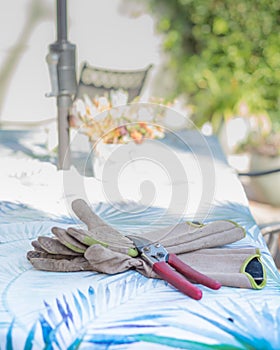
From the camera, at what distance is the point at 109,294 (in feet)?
4.27

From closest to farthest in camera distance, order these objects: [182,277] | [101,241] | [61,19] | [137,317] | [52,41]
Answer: [137,317], [182,277], [101,241], [61,19], [52,41]

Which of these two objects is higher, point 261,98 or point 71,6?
point 71,6

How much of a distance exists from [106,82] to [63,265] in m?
1.75

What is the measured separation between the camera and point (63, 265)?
4.58 feet

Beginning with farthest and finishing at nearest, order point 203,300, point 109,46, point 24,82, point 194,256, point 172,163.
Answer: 1. point 109,46
2. point 24,82
3. point 172,163
4. point 194,256
5. point 203,300

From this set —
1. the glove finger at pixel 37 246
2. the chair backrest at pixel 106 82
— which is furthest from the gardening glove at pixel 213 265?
the chair backrest at pixel 106 82

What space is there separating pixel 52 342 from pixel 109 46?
3.51m

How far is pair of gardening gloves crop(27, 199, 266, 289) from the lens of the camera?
1377 millimetres

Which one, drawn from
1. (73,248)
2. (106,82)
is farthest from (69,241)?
(106,82)

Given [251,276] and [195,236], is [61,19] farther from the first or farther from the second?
[251,276]

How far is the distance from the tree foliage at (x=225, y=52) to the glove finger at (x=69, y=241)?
3.59 metres

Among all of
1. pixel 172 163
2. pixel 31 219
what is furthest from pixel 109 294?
pixel 172 163

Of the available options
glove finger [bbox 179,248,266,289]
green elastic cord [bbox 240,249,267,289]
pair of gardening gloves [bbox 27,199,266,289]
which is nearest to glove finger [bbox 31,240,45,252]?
pair of gardening gloves [bbox 27,199,266,289]

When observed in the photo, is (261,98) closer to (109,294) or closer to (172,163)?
(172,163)
